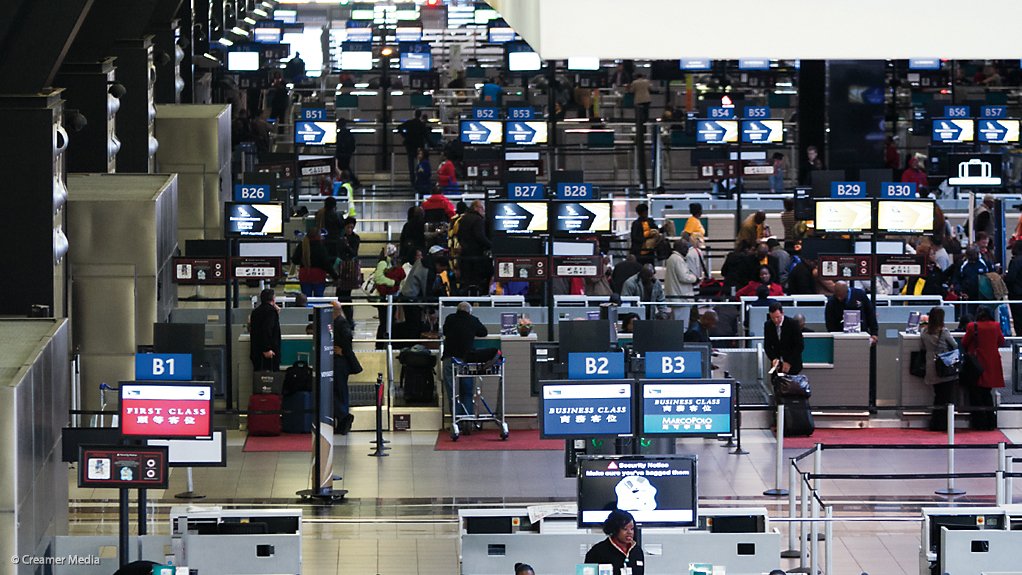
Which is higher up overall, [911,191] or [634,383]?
[911,191]

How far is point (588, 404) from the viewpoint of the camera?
11.8 metres

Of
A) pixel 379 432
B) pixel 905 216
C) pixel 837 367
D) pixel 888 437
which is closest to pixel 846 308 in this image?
pixel 837 367

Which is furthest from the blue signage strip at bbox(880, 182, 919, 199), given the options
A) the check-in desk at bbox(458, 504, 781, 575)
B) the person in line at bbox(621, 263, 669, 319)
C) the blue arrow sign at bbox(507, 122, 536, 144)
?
the check-in desk at bbox(458, 504, 781, 575)

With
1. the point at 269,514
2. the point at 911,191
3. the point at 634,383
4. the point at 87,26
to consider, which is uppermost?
the point at 87,26

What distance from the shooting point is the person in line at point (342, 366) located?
18219 millimetres

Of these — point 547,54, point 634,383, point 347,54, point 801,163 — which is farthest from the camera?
point 347,54

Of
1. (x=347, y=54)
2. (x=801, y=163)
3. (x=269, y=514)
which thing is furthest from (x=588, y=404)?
(x=347, y=54)

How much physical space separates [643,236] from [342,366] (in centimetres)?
693

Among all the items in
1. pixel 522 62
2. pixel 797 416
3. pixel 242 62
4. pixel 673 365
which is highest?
pixel 522 62

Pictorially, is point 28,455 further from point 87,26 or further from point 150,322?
point 87,26

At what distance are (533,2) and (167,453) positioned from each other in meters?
6.90

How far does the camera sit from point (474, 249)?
918 inches

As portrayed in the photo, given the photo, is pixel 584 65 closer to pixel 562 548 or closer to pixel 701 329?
pixel 701 329

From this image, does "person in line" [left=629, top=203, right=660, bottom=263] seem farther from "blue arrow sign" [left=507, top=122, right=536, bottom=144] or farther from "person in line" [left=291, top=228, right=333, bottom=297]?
"blue arrow sign" [left=507, top=122, right=536, bottom=144]
